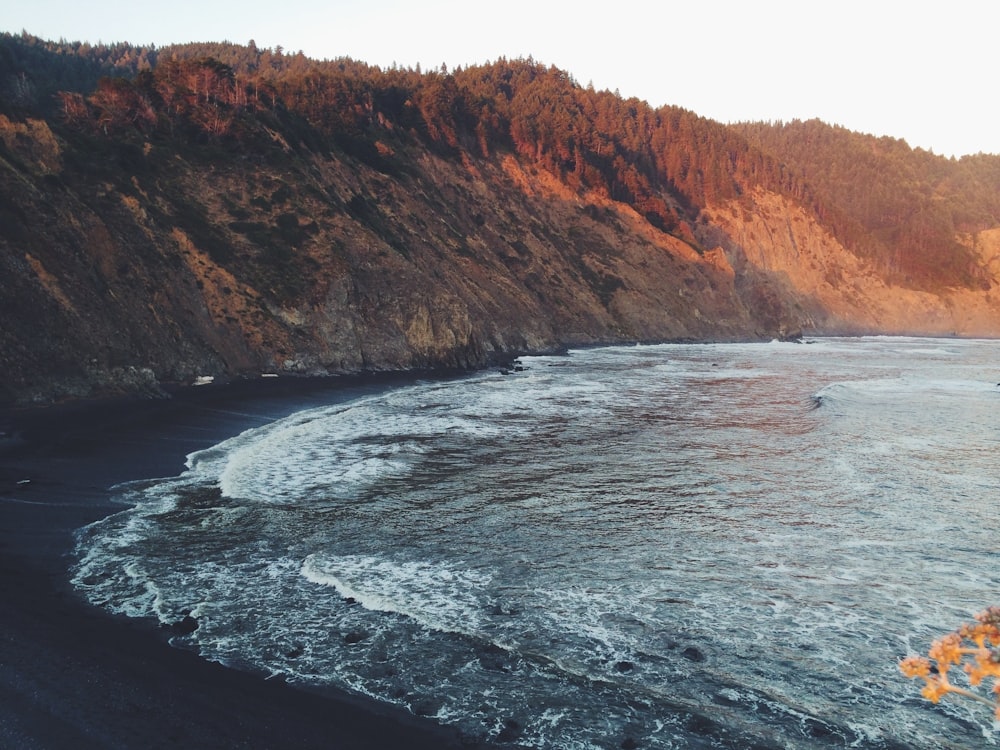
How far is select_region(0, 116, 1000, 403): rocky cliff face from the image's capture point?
35188mm

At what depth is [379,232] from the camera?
219 ft

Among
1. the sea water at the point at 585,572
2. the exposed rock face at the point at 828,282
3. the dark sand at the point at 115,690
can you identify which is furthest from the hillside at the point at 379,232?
the dark sand at the point at 115,690

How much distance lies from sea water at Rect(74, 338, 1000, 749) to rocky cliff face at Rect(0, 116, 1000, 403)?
11985mm

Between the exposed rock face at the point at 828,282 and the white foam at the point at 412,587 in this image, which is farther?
the exposed rock face at the point at 828,282

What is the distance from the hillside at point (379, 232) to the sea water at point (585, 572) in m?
14.1

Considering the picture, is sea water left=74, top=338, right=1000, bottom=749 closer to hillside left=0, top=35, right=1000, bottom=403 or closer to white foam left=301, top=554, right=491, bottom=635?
white foam left=301, top=554, right=491, bottom=635

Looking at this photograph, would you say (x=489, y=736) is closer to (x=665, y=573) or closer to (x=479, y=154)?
(x=665, y=573)

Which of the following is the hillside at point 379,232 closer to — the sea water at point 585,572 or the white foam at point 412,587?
the sea water at point 585,572

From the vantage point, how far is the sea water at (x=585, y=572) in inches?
437

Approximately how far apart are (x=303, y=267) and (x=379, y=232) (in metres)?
13.3

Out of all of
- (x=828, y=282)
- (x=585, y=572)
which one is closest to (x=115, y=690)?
(x=585, y=572)

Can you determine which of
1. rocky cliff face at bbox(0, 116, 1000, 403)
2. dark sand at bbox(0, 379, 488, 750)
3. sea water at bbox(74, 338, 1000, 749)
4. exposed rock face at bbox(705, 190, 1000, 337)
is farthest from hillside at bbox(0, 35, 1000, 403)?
dark sand at bbox(0, 379, 488, 750)

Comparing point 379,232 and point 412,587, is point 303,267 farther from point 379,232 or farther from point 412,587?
point 412,587

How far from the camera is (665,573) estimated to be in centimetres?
1628
